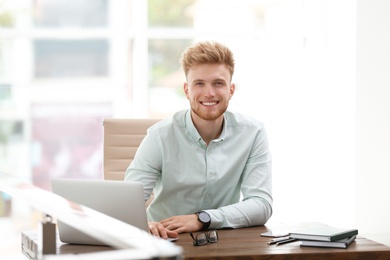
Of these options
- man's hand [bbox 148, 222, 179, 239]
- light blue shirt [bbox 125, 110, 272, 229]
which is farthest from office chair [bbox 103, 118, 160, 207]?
man's hand [bbox 148, 222, 179, 239]

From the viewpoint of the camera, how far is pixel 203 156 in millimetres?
2982

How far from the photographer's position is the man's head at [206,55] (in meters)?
2.95

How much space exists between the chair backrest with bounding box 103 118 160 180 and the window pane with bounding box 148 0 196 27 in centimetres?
237

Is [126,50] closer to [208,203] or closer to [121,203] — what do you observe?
[208,203]

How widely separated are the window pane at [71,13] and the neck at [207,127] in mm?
2840

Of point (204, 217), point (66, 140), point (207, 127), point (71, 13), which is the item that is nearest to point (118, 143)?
point (207, 127)

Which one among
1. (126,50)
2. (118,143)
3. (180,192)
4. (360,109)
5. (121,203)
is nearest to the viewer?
(121,203)

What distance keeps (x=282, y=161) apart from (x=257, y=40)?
990mm

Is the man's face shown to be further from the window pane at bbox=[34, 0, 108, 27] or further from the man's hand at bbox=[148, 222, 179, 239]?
the window pane at bbox=[34, 0, 108, 27]

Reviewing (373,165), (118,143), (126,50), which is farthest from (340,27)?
(118,143)

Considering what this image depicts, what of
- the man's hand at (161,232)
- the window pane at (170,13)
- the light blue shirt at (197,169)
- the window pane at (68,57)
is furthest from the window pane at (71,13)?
the man's hand at (161,232)

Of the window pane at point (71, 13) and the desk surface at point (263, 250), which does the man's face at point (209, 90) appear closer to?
the desk surface at point (263, 250)

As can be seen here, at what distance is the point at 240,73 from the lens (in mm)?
5941

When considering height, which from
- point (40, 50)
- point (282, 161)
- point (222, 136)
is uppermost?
point (40, 50)
